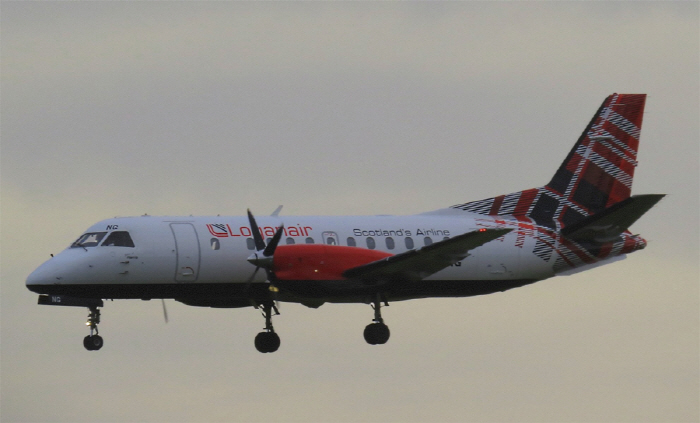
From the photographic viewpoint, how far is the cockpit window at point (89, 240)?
2952 cm

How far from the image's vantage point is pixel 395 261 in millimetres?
29297

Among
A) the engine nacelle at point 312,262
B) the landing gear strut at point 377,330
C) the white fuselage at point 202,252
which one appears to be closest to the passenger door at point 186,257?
the white fuselage at point 202,252

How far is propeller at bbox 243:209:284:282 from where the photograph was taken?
94.1 feet

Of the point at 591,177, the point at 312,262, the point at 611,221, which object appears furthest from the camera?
the point at 591,177

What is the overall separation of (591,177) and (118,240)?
47.5 feet

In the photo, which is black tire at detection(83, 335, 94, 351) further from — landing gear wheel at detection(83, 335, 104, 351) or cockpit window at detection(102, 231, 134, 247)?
cockpit window at detection(102, 231, 134, 247)

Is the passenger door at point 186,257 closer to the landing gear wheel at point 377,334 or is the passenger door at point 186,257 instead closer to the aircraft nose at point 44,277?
the aircraft nose at point 44,277

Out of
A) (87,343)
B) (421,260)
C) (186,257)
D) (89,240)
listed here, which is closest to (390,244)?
(421,260)

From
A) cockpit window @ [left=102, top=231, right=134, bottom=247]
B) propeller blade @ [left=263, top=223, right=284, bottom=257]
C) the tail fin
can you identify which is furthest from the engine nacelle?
the tail fin

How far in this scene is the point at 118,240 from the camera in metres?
29.4

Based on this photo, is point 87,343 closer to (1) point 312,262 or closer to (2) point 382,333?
(1) point 312,262

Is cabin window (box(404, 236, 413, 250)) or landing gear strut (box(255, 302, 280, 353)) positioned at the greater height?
cabin window (box(404, 236, 413, 250))

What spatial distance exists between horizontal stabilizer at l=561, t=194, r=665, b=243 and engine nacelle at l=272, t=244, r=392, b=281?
7.32m

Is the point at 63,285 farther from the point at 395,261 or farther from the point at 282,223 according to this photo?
the point at 395,261
